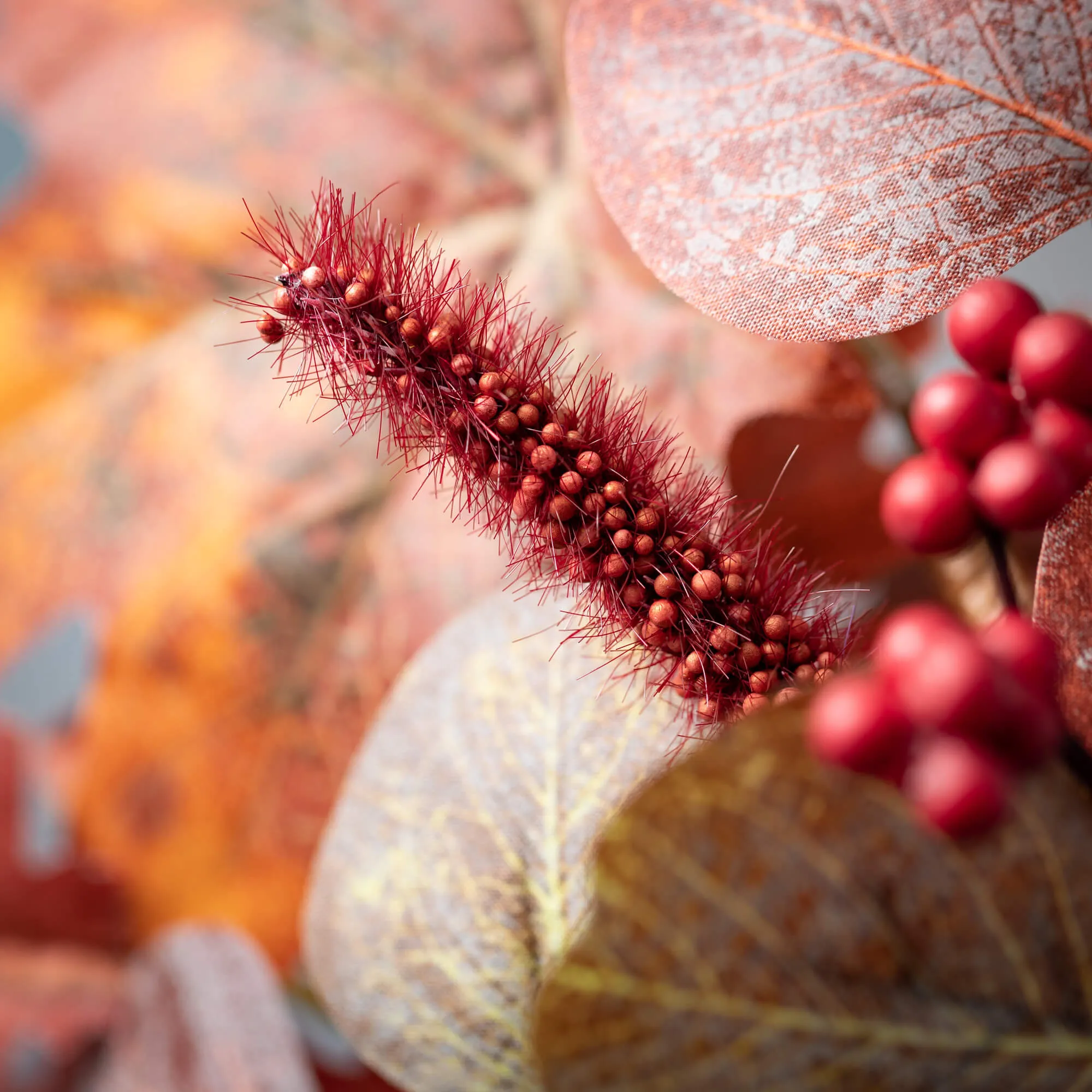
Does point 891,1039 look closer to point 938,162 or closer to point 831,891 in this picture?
point 831,891

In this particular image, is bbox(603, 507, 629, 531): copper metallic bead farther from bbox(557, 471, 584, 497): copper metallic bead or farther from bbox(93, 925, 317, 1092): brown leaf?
bbox(93, 925, 317, 1092): brown leaf

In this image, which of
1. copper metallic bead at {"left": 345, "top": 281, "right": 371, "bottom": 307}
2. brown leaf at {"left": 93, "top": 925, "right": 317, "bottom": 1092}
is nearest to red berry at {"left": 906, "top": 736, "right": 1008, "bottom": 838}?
copper metallic bead at {"left": 345, "top": 281, "right": 371, "bottom": 307}

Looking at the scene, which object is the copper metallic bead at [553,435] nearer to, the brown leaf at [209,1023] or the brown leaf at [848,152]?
the brown leaf at [848,152]

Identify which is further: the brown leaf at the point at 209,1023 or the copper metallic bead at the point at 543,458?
the brown leaf at the point at 209,1023

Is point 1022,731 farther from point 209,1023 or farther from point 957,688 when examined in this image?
point 209,1023

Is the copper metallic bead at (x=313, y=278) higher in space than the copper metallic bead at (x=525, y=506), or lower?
higher

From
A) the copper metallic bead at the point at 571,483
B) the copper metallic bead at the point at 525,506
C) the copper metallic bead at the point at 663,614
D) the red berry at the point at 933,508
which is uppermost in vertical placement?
the copper metallic bead at the point at 525,506

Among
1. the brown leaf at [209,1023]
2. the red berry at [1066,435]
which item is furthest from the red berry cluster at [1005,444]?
the brown leaf at [209,1023]
